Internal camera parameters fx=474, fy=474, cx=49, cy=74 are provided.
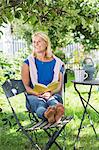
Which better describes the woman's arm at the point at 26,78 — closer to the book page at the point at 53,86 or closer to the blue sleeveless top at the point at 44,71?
the blue sleeveless top at the point at 44,71

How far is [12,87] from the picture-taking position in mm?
5242

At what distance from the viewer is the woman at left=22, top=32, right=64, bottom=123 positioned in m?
5.41

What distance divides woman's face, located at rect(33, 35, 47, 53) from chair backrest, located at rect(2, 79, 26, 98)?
1.70 ft

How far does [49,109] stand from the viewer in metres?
4.98

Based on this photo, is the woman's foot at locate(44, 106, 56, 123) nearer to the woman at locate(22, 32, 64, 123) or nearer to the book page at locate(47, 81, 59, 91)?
the woman at locate(22, 32, 64, 123)

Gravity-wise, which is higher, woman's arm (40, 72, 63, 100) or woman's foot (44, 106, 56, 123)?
woman's arm (40, 72, 63, 100)

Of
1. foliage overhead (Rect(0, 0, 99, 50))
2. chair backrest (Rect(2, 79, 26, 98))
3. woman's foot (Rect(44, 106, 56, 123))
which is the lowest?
woman's foot (Rect(44, 106, 56, 123))

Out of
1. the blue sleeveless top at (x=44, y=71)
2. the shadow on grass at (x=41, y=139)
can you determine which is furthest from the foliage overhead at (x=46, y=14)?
the shadow on grass at (x=41, y=139)

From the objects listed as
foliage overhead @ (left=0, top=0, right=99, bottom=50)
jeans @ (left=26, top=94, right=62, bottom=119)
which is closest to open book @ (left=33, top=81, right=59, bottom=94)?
jeans @ (left=26, top=94, right=62, bottom=119)

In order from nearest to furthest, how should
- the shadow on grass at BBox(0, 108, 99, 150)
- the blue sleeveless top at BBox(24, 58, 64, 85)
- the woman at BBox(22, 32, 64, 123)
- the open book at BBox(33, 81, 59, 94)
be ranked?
the woman at BBox(22, 32, 64, 123)
the open book at BBox(33, 81, 59, 94)
the blue sleeveless top at BBox(24, 58, 64, 85)
the shadow on grass at BBox(0, 108, 99, 150)

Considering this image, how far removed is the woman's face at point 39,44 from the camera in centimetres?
570

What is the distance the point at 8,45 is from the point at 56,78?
14442 mm

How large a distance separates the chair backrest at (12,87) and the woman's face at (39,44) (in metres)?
0.52

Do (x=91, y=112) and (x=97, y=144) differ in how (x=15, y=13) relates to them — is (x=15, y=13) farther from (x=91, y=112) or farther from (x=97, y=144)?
(x=91, y=112)
